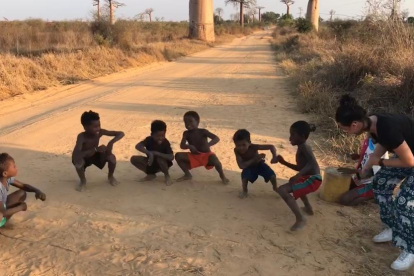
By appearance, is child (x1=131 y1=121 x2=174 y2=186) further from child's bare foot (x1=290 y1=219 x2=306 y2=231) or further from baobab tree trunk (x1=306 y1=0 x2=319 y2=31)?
baobab tree trunk (x1=306 y1=0 x2=319 y2=31)

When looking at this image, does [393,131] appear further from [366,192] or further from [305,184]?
[366,192]

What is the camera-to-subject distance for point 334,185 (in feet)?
13.2

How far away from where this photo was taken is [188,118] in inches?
171

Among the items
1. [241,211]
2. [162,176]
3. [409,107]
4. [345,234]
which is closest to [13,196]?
[162,176]

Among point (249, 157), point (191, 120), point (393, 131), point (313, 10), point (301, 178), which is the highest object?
point (313, 10)

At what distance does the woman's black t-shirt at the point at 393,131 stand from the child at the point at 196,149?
199 cm

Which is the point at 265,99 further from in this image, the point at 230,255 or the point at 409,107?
the point at 230,255

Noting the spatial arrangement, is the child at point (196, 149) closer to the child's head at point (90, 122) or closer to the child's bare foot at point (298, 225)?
the child's head at point (90, 122)

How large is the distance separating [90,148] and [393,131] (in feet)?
9.97

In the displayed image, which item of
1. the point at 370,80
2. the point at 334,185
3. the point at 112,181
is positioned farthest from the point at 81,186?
the point at 370,80

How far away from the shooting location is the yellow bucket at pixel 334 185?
13.1 feet

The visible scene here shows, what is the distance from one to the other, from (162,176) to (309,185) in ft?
6.36

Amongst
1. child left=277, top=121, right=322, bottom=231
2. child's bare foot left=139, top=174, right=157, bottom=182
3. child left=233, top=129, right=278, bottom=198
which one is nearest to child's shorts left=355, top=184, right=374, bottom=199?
child left=277, top=121, right=322, bottom=231

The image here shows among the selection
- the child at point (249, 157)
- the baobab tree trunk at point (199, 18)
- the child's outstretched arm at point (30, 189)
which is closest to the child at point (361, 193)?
the child at point (249, 157)
